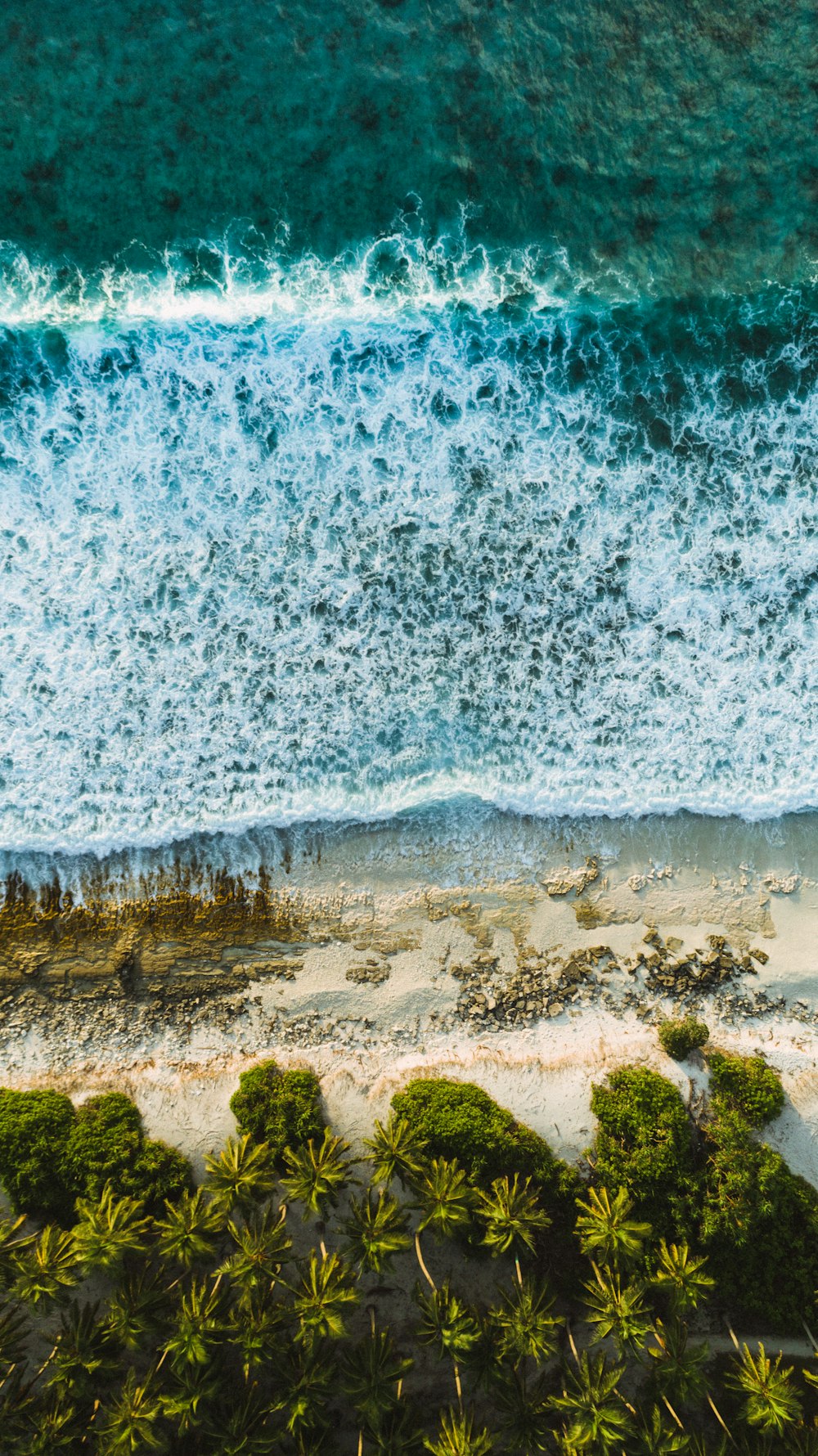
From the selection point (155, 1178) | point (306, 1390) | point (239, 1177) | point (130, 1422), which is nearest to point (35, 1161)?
point (155, 1178)

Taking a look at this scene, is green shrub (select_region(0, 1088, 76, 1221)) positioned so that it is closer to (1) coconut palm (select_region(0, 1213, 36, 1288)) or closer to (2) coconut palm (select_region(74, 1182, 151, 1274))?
(1) coconut palm (select_region(0, 1213, 36, 1288))

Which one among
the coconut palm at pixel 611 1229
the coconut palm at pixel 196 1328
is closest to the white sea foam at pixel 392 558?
the coconut palm at pixel 611 1229

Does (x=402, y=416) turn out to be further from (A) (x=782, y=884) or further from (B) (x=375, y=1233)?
(B) (x=375, y=1233)

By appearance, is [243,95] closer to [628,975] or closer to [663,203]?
[663,203]

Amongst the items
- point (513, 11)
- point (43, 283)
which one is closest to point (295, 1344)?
point (43, 283)

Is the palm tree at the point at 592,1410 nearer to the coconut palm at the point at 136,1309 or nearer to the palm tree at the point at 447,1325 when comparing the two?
the palm tree at the point at 447,1325
